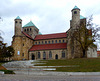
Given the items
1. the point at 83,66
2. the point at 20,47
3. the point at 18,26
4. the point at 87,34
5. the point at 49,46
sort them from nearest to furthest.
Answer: the point at 83,66 → the point at 87,34 → the point at 20,47 → the point at 49,46 → the point at 18,26

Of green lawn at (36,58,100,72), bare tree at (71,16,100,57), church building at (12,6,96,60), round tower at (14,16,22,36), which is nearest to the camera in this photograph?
green lawn at (36,58,100,72)

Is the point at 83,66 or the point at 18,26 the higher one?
the point at 18,26

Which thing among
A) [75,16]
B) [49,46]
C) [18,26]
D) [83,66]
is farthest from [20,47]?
[83,66]

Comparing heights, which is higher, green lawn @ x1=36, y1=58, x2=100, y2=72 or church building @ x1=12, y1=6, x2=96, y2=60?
church building @ x1=12, y1=6, x2=96, y2=60

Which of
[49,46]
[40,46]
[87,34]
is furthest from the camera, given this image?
[40,46]

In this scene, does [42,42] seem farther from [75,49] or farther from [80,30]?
[80,30]

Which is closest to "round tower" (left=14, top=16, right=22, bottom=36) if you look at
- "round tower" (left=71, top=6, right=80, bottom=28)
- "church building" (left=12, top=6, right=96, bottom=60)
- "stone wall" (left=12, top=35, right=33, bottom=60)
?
"church building" (left=12, top=6, right=96, bottom=60)

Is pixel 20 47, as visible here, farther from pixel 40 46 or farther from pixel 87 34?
pixel 87 34

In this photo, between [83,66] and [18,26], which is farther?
[18,26]

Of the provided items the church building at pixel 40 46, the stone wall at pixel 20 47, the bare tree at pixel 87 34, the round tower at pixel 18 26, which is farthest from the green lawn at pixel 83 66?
the round tower at pixel 18 26

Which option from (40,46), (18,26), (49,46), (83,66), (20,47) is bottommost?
(83,66)

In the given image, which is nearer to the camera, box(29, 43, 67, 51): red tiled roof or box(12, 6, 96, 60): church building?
box(12, 6, 96, 60): church building

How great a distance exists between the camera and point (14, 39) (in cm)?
6056

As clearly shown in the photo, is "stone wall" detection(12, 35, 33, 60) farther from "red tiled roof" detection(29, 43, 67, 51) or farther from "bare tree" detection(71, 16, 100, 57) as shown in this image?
"bare tree" detection(71, 16, 100, 57)
